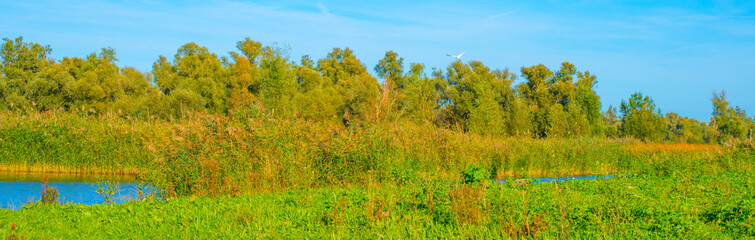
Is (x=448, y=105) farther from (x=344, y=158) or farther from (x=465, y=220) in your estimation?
(x=465, y=220)

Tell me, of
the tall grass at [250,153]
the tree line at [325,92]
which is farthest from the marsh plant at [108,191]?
the tree line at [325,92]

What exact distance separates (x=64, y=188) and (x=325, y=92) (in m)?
34.2

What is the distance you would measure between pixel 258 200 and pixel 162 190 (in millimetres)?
2511

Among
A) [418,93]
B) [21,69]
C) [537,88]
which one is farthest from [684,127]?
[21,69]

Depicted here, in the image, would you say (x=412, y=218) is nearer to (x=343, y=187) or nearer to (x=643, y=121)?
(x=343, y=187)

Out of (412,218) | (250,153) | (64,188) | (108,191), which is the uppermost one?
(250,153)

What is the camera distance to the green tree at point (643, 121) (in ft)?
119

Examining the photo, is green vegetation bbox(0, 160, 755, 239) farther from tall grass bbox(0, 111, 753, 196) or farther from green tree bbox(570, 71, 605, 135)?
green tree bbox(570, 71, 605, 135)

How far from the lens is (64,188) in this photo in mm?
11734

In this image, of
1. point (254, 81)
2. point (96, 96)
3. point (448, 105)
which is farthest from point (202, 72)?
point (448, 105)

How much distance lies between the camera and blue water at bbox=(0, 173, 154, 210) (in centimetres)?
985

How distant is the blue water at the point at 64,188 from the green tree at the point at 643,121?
33381 millimetres

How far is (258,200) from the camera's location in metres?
6.98

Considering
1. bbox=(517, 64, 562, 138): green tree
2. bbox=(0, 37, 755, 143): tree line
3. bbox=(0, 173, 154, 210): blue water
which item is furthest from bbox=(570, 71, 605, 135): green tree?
bbox=(0, 173, 154, 210): blue water
